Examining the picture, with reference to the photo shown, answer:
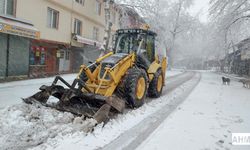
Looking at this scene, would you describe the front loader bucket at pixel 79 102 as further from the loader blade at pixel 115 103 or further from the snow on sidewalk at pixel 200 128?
the snow on sidewalk at pixel 200 128

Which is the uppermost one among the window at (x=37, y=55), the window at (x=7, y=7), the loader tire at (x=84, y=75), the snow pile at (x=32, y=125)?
the window at (x=7, y=7)

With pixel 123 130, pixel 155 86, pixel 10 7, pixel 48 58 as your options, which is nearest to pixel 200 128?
pixel 123 130

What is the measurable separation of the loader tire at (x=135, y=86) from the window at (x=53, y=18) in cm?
1154

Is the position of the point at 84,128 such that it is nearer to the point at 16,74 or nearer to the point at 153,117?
the point at 153,117

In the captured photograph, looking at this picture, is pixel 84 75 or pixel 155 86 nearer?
pixel 84 75

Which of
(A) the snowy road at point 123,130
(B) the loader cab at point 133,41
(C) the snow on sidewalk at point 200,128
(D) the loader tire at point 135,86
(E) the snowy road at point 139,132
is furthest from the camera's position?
(B) the loader cab at point 133,41

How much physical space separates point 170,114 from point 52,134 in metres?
3.87

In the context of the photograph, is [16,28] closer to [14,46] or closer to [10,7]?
[14,46]

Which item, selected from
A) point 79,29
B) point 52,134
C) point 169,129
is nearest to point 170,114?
point 169,129

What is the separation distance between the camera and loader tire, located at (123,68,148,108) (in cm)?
762

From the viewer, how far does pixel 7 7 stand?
44.9 feet

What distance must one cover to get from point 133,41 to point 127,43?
269 mm

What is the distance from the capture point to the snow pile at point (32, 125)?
4770 millimetres

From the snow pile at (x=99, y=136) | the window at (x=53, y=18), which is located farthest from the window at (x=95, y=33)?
the snow pile at (x=99, y=136)
